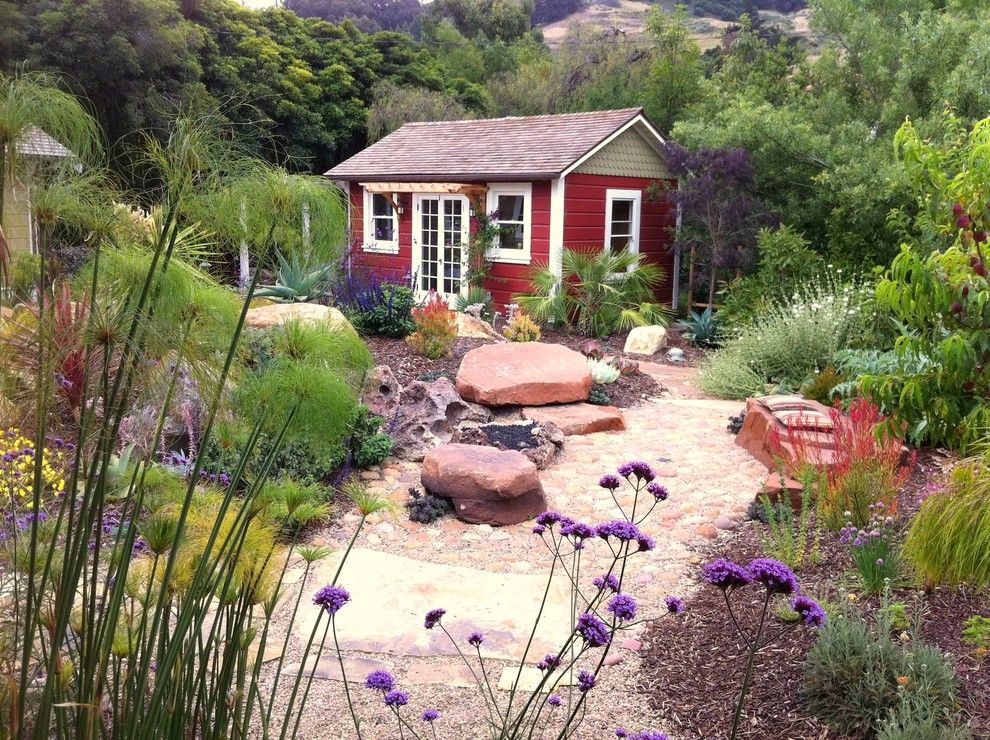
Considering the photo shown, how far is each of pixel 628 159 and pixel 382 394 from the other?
9212mm

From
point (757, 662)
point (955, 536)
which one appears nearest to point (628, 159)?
point (955, 536)

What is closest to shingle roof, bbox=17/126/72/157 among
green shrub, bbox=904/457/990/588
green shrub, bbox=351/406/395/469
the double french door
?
green shrub, bbox=904/457/990/588

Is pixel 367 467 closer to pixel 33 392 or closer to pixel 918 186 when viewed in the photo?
pixel 918 186

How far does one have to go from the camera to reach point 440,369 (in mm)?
9148

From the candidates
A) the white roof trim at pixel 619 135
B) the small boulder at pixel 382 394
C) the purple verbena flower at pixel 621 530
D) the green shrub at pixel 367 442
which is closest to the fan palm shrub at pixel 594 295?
the white roof trim at pixel 619 135

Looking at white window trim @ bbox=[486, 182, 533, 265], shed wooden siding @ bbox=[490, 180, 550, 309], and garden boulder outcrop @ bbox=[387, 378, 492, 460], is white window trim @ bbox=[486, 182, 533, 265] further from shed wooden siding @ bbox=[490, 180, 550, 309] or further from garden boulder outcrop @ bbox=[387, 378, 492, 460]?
garden boulder outcrop @ bbox=[387, 378, 492, 460]

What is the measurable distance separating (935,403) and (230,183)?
175 inches

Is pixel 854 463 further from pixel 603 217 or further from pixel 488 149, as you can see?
pixel 488 149

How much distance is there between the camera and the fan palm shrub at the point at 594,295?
13547 mm

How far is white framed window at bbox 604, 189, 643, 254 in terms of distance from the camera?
1502 cm

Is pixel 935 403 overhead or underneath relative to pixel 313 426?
underneath

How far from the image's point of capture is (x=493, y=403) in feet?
26.3

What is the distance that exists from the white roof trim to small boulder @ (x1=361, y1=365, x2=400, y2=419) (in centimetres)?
719

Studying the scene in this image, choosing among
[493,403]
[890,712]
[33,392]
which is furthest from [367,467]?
[33,392]
